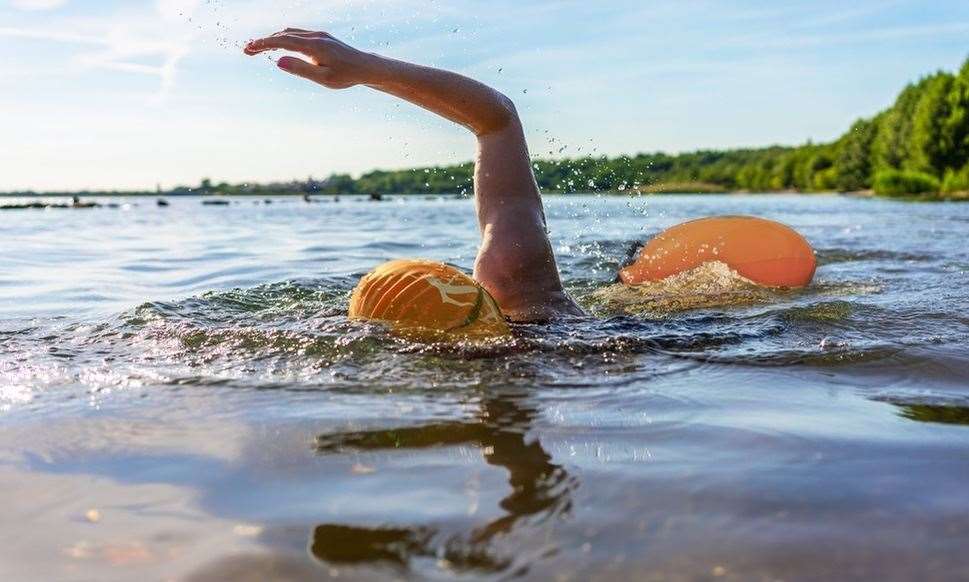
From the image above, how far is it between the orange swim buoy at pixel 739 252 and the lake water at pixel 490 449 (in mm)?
1780

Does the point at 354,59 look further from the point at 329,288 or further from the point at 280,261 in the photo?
the point at 280,261

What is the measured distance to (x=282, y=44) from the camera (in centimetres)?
434

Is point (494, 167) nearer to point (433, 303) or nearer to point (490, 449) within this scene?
point (433, 303)

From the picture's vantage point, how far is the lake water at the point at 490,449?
1905mm

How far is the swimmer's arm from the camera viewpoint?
4531 millimetres

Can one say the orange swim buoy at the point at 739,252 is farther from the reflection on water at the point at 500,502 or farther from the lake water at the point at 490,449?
the reflection on water at the point at 500,502

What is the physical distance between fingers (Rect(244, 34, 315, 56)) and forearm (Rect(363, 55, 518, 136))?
0.34 meters

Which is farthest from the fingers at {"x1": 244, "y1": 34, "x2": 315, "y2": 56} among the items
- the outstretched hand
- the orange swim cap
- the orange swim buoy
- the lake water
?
the orange swim buoy

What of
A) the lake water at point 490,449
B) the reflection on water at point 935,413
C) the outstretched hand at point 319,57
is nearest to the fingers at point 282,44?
the outstretched hand at point 319,57

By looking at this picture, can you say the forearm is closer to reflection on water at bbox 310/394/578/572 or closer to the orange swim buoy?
reflection on water at bbox 310/394/578/572

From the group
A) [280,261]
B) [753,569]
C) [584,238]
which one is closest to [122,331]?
[753,569]

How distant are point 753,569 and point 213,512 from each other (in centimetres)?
125

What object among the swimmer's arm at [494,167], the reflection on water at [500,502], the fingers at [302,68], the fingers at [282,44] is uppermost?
the fingers at [282,44]

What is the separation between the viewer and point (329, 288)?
7844 mm
